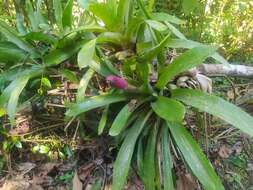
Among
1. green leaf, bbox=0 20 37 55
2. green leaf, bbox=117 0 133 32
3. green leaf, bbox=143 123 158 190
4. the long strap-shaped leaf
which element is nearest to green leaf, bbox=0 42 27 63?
green leaf, bbox=0 20 37 55

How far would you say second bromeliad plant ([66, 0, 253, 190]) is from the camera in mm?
1438

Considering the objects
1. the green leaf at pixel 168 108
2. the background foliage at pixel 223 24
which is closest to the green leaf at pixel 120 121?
the green leaf at pixel 168 108

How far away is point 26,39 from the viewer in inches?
71.7

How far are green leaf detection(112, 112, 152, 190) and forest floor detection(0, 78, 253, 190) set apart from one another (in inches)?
11.0

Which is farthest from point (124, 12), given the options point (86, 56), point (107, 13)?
point (86, 56)

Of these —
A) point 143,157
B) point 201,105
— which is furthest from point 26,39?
point 201,105

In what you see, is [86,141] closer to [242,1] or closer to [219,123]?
[219,123]

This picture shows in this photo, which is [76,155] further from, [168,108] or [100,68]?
[168,108]

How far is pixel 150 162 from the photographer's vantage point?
5.15 feet

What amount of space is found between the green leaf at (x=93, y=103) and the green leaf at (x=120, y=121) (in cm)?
6

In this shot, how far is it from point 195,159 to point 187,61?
14.3 inches

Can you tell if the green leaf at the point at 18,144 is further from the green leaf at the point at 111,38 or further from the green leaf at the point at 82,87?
the green leaf at the point at 111,38

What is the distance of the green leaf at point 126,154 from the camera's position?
58.7 inches

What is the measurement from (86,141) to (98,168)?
0.15 meters
